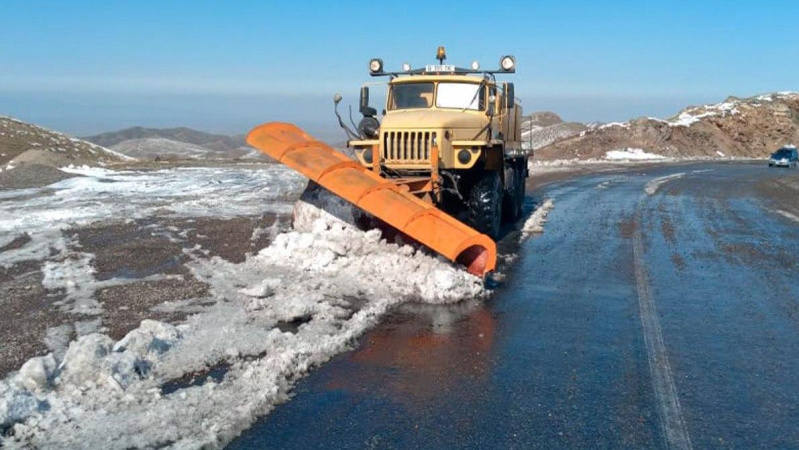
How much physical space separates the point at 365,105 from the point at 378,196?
142 inches

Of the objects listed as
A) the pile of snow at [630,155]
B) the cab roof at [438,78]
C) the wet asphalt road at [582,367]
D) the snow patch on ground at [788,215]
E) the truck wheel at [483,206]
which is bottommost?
the pile of snow at [630,155]

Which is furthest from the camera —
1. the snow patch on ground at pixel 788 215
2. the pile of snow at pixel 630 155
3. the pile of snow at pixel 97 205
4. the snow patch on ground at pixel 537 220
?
the pile of snow at pixel 630 155

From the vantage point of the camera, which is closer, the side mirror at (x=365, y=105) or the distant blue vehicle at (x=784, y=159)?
the side mirror at (x=365, y=105)

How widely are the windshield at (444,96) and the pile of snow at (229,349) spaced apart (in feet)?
10.8

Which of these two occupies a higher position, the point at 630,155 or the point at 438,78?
the point at 438,78

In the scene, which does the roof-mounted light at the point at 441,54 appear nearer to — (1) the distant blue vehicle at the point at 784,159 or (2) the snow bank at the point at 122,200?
(2) the snow bank at the point at 122,200

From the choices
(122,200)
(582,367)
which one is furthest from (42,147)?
(582,367)

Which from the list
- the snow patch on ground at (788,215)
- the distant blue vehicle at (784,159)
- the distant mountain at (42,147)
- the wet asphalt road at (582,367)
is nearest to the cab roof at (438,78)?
the wet asphalt road at (582,367)

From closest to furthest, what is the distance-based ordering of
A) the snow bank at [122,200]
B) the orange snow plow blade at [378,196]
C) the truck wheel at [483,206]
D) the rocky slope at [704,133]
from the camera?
1. the orange snow plow blade at [378,196]
2. the truck wheel at [483,206]
3. the snow bank at [122,200]
4. the rocky slope at [704,133]

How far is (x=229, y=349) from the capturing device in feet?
18.0

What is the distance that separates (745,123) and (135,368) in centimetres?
6323

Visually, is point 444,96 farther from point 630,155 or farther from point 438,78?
point 630,155

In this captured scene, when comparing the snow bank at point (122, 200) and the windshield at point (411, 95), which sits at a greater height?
the windshield at point (411, 95)

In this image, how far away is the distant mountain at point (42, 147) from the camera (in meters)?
25.5
